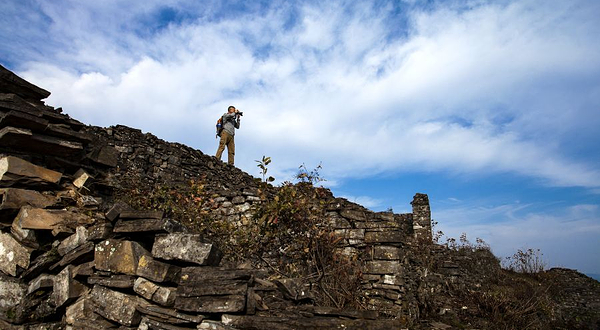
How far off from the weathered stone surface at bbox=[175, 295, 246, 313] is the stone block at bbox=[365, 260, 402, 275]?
405 cm

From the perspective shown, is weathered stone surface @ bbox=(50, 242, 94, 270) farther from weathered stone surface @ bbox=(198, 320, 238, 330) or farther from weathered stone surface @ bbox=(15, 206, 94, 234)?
weathered stone surface @ bbox=(198, 320, 238, 330)

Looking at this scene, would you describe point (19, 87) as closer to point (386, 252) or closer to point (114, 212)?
point (114, 212)

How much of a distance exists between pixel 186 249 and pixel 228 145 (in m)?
10.2

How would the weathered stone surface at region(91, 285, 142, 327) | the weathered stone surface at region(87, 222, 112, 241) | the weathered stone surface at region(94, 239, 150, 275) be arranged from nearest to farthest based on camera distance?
1. the weathered stone surface at region(91, 285, 142, 327)
2. the weathered stone surface at region(94, 239, 150, 275)
3. the weathered stone surface at region(87, 222, 112, 241)

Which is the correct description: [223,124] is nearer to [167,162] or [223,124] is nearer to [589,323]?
[167,162]

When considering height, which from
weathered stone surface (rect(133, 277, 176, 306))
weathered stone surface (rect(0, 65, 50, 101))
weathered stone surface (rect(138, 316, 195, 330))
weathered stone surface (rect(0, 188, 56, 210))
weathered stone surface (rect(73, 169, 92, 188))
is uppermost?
weathered stone surface (rect(0, 65, 50, 101))

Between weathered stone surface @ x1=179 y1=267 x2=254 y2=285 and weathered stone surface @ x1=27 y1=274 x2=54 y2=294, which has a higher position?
weathered stone surface @ x1=179 y1=267 x2=254 y2=285

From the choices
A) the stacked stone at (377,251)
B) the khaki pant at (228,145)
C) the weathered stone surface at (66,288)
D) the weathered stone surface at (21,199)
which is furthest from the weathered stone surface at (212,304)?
the khaki pant at (228,145)

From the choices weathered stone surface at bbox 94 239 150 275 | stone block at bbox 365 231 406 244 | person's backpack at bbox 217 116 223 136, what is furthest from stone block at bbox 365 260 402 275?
person's backpack at bbox 217 116 223 136

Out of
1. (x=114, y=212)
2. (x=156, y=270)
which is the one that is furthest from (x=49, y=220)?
(x=156, y=270)

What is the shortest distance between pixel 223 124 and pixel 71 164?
26.4ft

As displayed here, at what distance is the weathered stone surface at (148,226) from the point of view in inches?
136

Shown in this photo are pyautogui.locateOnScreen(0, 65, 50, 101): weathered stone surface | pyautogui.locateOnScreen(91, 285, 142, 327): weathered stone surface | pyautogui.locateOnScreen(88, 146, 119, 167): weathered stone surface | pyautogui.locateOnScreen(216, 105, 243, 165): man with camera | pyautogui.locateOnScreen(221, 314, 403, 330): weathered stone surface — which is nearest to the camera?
pyautogui.locateOnScreen(221, 314, 403, 330): weathered stone surface

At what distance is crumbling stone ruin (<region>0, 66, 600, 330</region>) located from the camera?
10.0 ft
